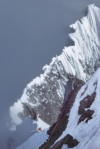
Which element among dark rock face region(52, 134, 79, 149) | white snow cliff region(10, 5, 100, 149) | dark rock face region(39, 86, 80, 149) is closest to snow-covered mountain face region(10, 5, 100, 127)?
white snow cliff region(10, 5, 100, 149)

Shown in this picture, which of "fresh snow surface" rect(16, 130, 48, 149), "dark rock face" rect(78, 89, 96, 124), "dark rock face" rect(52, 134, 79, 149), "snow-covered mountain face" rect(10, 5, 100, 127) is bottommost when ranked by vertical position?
"dark rock face" rect(52, 134, 79, 149)

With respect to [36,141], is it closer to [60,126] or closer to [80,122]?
[60,126]

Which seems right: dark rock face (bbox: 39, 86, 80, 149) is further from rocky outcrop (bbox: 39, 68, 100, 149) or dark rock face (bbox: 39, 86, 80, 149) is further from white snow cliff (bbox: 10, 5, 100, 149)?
white snow cliff (bbox: 10, 5, 100, 149)

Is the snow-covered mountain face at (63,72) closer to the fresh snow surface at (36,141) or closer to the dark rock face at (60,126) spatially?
the dark rock face at (60,126)

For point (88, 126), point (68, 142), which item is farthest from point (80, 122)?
point (68, 142)

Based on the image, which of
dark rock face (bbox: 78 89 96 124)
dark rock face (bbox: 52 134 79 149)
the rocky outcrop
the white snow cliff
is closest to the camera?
the rocky outcrop

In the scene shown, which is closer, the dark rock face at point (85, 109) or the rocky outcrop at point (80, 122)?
the rocky outcrop at point (80, 122)

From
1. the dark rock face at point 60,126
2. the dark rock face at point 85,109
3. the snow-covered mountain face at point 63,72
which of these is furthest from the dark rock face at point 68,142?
the snow-covered mountain face at point 63,72
